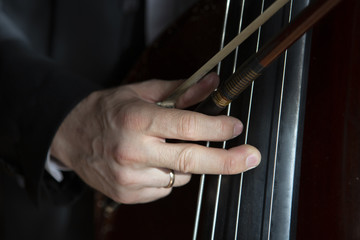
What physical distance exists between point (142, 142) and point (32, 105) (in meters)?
0.17

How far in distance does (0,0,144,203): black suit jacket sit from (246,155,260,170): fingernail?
219mm

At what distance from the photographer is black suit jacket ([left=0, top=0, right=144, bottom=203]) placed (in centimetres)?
47

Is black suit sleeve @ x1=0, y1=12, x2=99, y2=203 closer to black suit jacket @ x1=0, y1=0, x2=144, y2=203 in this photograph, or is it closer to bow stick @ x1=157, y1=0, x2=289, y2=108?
black suit jacket @ x1=0, y1=0, x2=144, y2=203

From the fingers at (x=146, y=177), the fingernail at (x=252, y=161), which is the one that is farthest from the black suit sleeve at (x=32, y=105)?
the fingernail at (x=252, y=161)

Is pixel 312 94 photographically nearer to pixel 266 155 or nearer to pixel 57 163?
pixel 266 155

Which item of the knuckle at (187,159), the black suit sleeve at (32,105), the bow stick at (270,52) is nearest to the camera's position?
the bow stick at (270,52)

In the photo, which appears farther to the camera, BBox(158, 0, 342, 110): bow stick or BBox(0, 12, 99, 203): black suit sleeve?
BBox(0, 12, 99, 203): black suit sleeve

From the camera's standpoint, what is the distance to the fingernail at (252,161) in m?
0.34

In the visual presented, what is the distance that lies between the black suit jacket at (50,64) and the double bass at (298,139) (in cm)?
20

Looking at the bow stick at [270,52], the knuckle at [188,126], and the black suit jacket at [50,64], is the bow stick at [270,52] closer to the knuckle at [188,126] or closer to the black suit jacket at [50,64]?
the knuckle at [188,126]

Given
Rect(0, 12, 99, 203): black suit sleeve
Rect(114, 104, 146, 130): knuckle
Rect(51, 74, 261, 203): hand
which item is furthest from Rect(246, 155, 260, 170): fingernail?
Rect(0, 12, 99, 203): black suit sleeve

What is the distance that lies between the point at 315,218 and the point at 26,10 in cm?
52

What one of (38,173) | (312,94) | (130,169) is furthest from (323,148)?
(38,173)

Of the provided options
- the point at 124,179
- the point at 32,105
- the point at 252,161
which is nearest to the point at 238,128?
the point at 252,161
